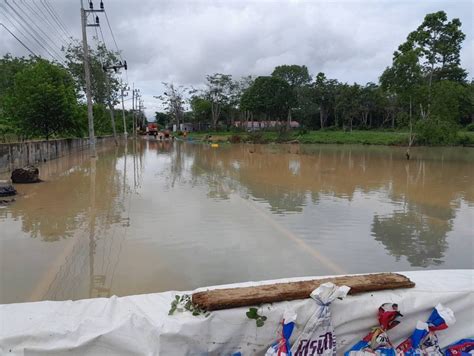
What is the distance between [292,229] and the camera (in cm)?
768

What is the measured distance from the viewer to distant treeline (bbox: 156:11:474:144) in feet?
75.7

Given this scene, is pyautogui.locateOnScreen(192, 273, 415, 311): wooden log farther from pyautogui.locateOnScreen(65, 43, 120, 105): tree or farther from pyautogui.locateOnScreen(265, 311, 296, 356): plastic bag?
pyautogui.locateOnScreen(65, 43, 120, 105): tree

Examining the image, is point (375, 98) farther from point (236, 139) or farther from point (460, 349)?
point (460, 349)

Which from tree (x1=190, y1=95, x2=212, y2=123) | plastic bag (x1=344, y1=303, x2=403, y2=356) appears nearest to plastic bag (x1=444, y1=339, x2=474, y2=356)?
plastic bag (x1=344, y1=303, x2=403, y2=356)

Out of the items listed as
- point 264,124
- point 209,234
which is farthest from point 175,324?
point 264,124

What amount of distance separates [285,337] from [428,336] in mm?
1140

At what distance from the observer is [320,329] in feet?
9.68

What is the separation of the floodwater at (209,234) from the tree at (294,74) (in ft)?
173

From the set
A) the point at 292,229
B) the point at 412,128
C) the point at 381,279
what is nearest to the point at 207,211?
the point at 292,229

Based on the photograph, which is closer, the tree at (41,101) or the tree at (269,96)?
the tree at (41,101)

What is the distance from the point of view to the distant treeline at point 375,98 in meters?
23.1

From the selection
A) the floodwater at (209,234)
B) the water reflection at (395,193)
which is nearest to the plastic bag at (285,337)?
the floodwater at (209,234)

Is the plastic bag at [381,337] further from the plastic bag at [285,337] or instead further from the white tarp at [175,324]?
the plastic bag at [285,337]

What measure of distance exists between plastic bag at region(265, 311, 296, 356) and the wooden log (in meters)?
0.16
